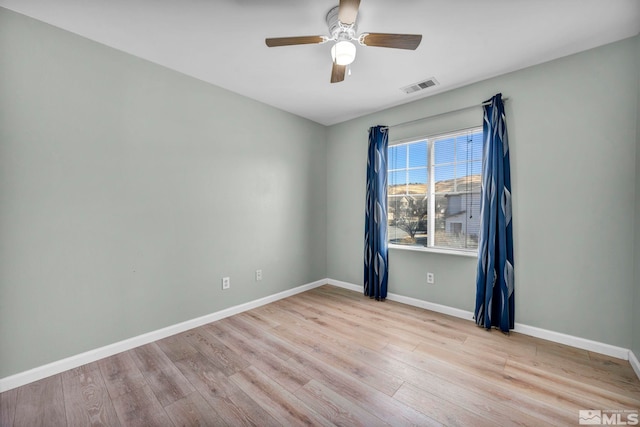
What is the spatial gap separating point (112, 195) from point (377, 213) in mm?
2857

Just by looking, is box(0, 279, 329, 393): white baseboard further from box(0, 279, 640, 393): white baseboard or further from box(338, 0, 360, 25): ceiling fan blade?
box(338, 0, 360, 25): ceiling fan blade

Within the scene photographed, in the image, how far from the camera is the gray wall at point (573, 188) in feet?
6.81

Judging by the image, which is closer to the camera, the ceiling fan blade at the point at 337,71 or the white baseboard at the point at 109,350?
the white baseboard at the point at 109,350

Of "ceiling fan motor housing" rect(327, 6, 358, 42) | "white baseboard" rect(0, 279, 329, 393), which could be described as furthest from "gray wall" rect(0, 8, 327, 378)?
"ceiling fan motor housing" rect(327, 6, 358, 42)

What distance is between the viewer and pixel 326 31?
6.62 feet

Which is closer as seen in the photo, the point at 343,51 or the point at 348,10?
the point at 348,10

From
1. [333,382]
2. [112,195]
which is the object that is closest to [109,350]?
[112,195]

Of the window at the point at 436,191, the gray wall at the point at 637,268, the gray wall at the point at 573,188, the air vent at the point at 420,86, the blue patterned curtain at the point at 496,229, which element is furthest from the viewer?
the window at the point at 436,191

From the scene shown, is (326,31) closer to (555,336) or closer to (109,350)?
(109,350)

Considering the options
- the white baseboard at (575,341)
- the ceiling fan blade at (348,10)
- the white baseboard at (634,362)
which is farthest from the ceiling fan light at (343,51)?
the white baseboard at (634,362)

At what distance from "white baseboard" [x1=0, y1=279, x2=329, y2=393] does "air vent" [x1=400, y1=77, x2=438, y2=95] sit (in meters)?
3.10

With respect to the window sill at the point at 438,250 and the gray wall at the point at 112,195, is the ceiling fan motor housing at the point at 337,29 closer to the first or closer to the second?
the gray wall at the point at 112,195

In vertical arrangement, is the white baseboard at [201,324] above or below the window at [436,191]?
below

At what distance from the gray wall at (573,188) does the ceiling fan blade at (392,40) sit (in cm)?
149
